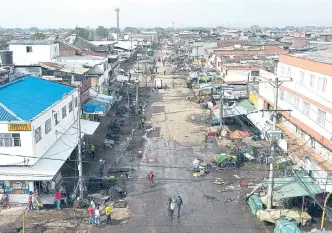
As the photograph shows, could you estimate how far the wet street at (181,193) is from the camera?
846 inches

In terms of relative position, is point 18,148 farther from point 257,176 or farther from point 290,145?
point 290,145

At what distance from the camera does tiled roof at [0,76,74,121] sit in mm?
24672

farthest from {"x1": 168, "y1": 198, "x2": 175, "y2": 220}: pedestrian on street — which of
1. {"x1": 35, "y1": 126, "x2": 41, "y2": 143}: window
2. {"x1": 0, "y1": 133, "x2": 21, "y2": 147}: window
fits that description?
{"x1": 0, "y1": 133, "x2": 21, "y2": 147}: window

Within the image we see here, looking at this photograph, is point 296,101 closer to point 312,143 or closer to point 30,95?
point 312,143

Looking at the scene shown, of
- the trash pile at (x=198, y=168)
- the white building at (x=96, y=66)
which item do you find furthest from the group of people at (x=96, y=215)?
the white building at (x=96, y=66)

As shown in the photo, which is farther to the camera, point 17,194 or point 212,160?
point 212,160

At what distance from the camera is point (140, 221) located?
21.9 meters

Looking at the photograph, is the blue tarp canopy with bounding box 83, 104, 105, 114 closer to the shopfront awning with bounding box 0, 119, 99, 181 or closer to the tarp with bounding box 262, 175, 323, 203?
the shopfront awning with bounding box 0, 119, 99, 181

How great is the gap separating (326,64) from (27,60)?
38.8 m

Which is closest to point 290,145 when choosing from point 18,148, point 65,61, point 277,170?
point 277,170

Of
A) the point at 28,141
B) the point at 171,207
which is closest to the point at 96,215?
the point at 171,207

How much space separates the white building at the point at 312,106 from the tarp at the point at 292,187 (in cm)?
62

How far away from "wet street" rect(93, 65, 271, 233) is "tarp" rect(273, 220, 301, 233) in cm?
155

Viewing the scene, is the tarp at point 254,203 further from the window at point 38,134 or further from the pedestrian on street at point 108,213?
the window at point 38,134
